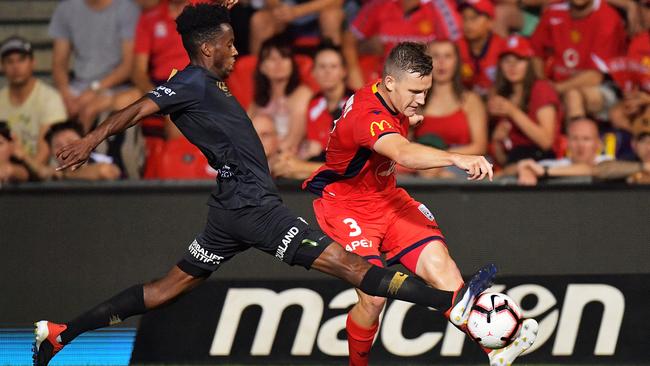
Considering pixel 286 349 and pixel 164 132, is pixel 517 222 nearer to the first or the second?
pixel 286 349

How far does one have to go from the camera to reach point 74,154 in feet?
18.8

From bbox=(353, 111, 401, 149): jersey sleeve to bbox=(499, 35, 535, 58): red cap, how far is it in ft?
12.2

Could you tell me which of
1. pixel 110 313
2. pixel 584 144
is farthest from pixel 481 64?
pixel 110 313

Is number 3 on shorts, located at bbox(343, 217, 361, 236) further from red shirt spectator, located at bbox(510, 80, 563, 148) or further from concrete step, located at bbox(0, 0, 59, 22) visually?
concrete step, located at bbox(0, 0, 59, 22)

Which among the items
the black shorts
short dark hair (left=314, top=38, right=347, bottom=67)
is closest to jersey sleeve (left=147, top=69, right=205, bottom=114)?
the black shorts

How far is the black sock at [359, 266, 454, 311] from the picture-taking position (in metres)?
5.97

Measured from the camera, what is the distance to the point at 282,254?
624 centimetres

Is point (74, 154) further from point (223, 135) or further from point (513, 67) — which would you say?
point (513, 67)

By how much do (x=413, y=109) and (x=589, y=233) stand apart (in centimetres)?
204

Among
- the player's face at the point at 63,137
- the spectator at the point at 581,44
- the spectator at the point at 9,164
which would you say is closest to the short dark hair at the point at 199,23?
the spectator at the point at 9,164

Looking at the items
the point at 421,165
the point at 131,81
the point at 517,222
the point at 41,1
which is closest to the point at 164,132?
the point at 131,81

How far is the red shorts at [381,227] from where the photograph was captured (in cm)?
664

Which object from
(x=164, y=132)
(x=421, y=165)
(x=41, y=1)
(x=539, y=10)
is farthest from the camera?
(x=41, y=1)

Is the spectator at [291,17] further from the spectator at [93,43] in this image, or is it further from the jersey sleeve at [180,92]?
the jersey sleeve at [180,92]
